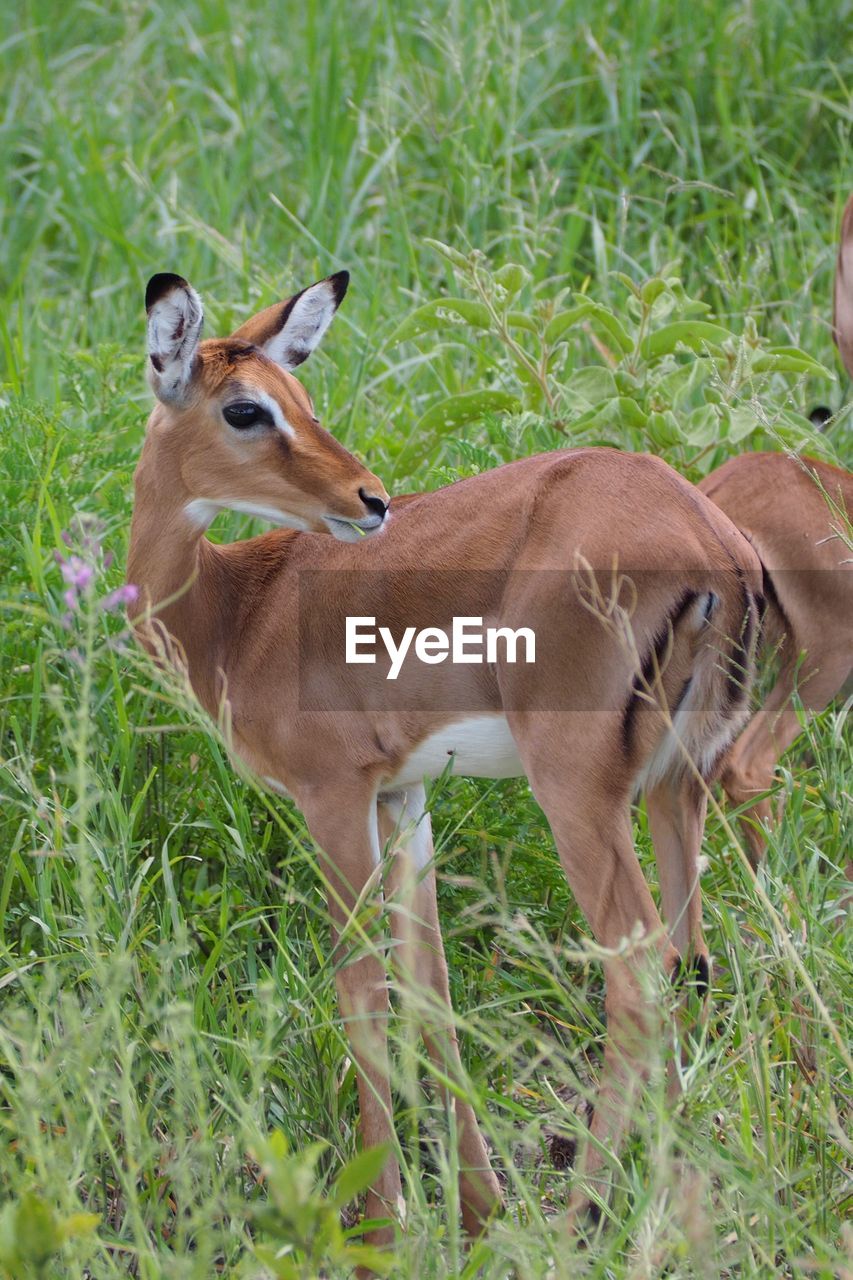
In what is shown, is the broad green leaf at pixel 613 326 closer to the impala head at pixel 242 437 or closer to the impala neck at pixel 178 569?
the impala head at pixel 242 437

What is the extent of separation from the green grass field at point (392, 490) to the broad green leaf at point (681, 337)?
0.07 ft

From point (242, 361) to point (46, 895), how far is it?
3.50 feet

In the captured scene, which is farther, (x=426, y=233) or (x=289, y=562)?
(x=426, y=233)

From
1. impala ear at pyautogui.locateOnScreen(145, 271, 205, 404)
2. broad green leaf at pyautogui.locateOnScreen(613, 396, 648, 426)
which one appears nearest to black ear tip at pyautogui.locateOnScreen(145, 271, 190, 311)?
impala ear at pyautogui.locateOnScreen(145, 271, 205, 404)

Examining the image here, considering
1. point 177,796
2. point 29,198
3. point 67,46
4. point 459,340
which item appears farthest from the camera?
point 67,46

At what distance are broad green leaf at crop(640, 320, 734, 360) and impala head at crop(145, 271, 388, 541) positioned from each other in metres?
1.09

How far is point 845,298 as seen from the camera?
4.56m

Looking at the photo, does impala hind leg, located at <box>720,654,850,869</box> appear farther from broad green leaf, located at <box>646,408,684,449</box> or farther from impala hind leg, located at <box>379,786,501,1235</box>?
impala hind leg, located at <box>379,786,501,1235</box>

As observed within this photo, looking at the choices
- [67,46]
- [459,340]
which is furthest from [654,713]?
[67,46]

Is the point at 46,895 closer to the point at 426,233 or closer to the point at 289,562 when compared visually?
the point at 289,562

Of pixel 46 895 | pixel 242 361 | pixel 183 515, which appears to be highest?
pixel 242 361

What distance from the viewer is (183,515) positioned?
3244 mm

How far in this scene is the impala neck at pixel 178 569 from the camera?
10.7 ft

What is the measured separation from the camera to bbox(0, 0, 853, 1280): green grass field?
2416mm
